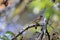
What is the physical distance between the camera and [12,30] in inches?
41.5

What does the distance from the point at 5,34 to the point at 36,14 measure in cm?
22

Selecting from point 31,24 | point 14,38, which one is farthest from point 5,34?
point 31,24

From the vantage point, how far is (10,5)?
1.09 metres

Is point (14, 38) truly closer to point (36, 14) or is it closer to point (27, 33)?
point (27, 33)

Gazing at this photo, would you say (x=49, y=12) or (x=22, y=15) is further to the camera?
(x=22, y=15)

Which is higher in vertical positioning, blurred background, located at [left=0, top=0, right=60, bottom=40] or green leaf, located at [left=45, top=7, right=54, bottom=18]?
blurred background, located at [left=0, top=0, right=60, bottom=40]

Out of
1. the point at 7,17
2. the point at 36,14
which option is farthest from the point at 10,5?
the point at 36,14

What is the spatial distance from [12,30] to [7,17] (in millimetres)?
90

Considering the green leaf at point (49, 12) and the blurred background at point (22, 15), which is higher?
the blurred background at point (22, 15)

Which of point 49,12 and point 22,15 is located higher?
point 22,15

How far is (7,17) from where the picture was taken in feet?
3.55

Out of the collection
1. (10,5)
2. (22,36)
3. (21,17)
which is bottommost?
(22,36)

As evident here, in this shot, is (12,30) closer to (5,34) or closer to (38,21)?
(5,34)

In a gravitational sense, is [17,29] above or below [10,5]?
below
